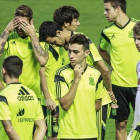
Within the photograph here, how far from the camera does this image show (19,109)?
367 inches

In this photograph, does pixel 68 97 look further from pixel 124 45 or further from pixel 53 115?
pixel 124 45

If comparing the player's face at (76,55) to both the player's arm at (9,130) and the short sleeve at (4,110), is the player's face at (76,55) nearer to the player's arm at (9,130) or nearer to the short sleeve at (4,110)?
the short sleeve at (4,110)

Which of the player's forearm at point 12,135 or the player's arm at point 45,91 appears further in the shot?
the player's arm at point 45,91

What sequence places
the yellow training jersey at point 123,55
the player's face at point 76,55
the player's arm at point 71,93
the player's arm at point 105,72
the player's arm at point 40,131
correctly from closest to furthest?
1. the player's arm at point 40,131
2. the player's arm at point 71,93
3. the player's face at point 76,55
4. the player's arm at point 105,72
5. the yellow training jersey at point 123,55

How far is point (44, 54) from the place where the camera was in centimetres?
1150

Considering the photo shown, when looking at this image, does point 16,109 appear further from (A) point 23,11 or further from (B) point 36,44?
(A) point 23,11

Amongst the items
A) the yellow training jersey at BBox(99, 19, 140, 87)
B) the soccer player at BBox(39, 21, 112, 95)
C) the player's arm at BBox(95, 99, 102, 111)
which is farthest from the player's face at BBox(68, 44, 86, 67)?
the yellow training jersey at BBox(99, 19, 140, 87)

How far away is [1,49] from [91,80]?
2141mm

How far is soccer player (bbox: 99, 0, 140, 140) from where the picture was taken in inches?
495

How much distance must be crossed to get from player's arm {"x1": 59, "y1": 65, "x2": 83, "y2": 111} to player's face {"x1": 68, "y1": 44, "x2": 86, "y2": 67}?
165mm

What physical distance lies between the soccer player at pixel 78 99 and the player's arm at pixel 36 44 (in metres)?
1.41

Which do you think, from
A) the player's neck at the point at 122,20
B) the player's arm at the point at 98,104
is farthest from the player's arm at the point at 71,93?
the player's neck at the point at 122,20

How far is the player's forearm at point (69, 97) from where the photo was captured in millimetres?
9773

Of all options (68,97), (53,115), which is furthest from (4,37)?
(68,97)
